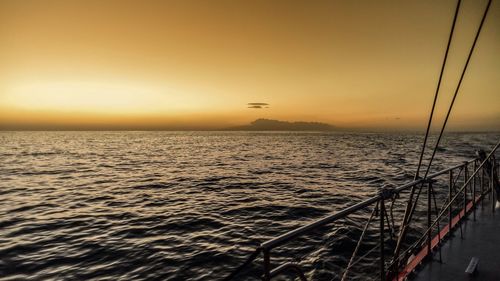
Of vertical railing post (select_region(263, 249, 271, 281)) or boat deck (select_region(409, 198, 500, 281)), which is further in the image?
boat deck (select_region(409, 198, 500, 281))

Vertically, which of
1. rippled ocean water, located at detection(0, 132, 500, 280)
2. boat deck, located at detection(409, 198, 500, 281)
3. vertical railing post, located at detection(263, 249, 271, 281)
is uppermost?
vertical railing post, located at detection(263, 249, 271, 281)

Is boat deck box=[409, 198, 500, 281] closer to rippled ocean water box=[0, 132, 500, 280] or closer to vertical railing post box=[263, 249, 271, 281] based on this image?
rippled ocean water box=[0, 132, 500, 280]

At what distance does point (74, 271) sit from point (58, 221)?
6308mm

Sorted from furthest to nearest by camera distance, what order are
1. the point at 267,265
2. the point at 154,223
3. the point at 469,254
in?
the point at 154,223
the point at 469,254
the point at 267,265

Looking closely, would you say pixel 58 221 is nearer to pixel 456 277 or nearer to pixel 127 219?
pixel 127 219

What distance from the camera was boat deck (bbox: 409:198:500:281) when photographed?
4.46 meters

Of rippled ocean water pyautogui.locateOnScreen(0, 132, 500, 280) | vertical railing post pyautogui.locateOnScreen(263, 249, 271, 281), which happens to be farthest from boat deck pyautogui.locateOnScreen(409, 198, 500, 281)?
vertical railing post pyautogui.locateOnScreen(263, 249, 271, 281)

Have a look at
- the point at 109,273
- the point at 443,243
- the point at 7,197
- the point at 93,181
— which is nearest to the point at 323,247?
the point at 443,243

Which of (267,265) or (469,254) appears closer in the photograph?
(267,265)

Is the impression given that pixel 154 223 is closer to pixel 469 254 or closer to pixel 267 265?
pixel 469 254

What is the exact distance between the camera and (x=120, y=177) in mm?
28609

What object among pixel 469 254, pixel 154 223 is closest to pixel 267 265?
pixel 469 254

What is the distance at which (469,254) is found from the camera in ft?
17.1

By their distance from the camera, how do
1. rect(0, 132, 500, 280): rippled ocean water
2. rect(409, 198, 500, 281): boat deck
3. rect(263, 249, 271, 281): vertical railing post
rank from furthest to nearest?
rect(0, 132, 500, 280): rippled ocean water < rect(409, 198, 500, 281): boat deck < rect(263, 249, 271, 281): vertical railing post
